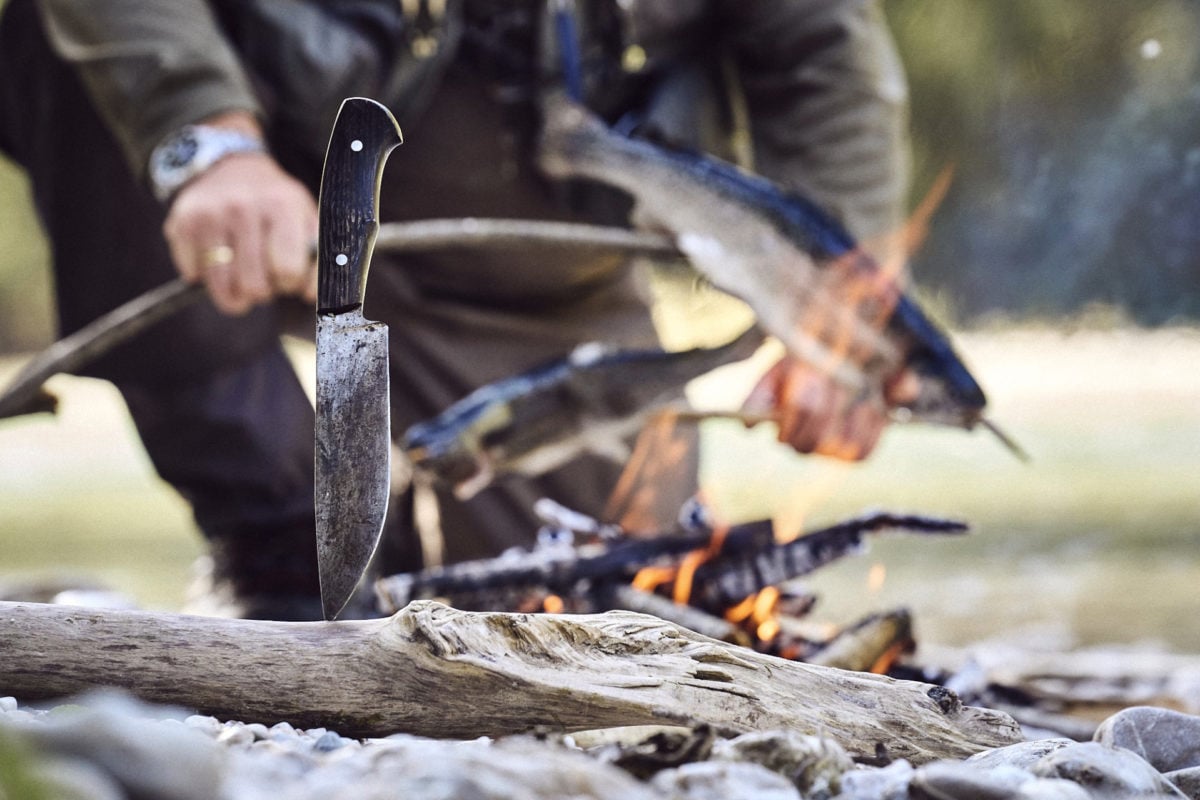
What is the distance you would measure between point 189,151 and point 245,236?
0.24 metres

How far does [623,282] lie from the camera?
2910 millimetres

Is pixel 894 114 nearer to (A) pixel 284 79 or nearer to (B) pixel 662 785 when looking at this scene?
(A) pixel 284 79

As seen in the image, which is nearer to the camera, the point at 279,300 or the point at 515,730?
the point at 515,730

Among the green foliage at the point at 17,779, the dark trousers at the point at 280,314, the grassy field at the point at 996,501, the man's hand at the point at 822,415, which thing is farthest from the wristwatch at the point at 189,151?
the green foliage at the point at 17,779

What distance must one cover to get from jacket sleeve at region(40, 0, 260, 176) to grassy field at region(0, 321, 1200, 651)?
52 centimetres

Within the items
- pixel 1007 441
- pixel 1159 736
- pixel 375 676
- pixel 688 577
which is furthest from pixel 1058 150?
pixel 375 676

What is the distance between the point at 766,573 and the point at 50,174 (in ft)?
5.39

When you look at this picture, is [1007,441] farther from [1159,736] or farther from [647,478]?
[647,478]

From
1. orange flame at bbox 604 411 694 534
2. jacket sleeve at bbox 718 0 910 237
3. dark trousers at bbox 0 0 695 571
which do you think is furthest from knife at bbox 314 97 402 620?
orange flame at bbox 604 411 694 534

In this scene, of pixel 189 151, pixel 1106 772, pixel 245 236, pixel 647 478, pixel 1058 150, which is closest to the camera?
pixel 1106 772

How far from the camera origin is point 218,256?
1820 millimetres

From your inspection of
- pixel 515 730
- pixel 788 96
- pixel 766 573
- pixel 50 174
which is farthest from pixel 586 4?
pixel 515 730

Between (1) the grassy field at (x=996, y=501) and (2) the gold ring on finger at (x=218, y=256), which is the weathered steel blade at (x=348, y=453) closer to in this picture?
(2) the gold ring on finger at (x=218, y=256)

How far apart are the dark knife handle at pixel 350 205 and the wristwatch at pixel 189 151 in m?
1.05
